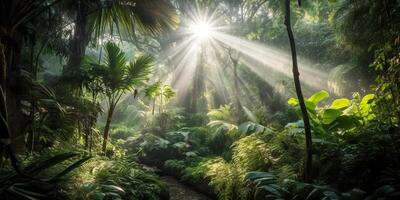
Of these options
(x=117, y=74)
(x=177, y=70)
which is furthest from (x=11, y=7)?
(x=177, y=70)

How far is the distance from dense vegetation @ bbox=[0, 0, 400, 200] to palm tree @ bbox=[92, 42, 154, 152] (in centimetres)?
2

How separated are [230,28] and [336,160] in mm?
7941

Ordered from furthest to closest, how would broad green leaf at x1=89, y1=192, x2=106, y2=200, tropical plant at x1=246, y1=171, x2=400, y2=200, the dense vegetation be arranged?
broad green leaf at x1=89, y1=192, x2=106, y2=200 < the dense vegetation < tropical plant at x1=246, y1=171, x2=400, y2=200

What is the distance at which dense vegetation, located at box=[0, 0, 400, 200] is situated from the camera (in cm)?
323

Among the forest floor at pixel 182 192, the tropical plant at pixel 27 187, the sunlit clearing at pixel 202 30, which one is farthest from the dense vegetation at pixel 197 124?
the sunlit clearing at pixel 202 30

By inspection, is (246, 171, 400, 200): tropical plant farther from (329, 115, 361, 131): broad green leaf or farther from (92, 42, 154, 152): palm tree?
(92, 42, 154, 152): palm tree

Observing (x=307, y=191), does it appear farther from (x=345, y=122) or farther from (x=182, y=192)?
(x=182, y=192)

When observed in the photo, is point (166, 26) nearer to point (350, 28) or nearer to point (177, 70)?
point (350, 28)

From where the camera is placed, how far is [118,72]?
573 centimetres

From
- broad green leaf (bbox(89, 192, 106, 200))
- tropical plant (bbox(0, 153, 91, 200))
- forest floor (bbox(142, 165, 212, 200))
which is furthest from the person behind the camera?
forest floor (bbox(142, 165, 212, 200))

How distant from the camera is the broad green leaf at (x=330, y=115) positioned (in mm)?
4840

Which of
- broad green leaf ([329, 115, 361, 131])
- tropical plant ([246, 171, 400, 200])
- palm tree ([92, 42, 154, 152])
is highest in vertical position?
palm tree ([92, 42, 154, 152])

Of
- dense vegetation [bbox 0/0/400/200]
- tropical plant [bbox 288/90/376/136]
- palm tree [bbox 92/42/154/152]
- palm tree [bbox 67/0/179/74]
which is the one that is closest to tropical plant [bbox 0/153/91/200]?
dense vegetation [bbox 0/0/400/200]

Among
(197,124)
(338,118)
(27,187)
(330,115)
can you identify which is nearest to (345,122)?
(338,118)
